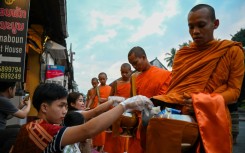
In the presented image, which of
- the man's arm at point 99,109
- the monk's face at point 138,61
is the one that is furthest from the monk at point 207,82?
the monk's face at point 138,61

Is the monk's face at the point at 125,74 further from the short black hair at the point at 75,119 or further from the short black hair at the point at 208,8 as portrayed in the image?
the short black hair at the point at 208,8

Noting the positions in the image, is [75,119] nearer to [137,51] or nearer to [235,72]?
[137,51]

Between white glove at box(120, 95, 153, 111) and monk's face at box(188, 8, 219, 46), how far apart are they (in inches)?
24.2

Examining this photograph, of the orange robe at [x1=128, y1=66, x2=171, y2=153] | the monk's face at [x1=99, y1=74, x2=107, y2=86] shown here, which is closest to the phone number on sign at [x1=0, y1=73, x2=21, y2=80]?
the orange robe at [x1=128, y1=66, x2=171, y2=153]

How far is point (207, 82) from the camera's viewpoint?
7.27 feet

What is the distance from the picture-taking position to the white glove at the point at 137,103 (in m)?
2.14

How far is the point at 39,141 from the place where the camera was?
1934 millimetres

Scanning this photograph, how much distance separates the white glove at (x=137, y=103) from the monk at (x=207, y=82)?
0.10 m

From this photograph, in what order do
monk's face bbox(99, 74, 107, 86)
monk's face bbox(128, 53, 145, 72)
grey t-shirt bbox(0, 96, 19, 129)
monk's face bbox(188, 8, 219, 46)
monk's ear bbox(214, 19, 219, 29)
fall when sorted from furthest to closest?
monk's face bbox(99, 74, 107, 86) < monk's face bbox(128, 53, 145, 72) < grey t-shirt bbox(0, 96, 19, 129) < monk's ear bbox(214, 19, 219, 29) < monk's face bbox(188, 8, 219, 46)

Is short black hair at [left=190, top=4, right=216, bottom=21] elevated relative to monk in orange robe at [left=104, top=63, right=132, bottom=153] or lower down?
elevated

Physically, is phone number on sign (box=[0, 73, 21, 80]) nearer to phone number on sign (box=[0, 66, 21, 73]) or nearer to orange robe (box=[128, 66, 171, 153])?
phone number on sign (box=[0, 66, 21, 73])

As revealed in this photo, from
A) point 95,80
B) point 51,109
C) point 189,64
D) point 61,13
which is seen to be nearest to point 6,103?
point 51,109

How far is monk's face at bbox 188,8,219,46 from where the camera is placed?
2.31 meters

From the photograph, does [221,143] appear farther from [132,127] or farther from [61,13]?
[61,13]
